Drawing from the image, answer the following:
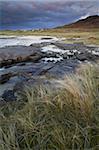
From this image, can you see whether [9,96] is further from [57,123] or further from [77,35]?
[77,35]

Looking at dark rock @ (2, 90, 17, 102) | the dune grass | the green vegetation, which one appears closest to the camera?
the dune grass

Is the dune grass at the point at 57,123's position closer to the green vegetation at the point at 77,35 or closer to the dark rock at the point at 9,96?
the dark rock at the point at 9,96

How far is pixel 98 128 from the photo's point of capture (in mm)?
3375

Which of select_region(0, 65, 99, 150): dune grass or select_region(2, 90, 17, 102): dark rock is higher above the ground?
select_region(0, 65, 99, 150): dune grass

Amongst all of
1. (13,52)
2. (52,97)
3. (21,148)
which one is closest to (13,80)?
(52,97)

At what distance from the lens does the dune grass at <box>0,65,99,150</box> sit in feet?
10.9

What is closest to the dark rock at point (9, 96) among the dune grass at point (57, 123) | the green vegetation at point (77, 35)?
the dune grass at point (57, 123)

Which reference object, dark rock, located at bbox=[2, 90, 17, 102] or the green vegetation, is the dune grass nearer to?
dark rock, located at bbox=[2, 90, 17, 102]

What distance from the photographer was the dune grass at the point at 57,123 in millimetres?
3312

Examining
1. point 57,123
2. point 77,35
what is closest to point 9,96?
point 57,123

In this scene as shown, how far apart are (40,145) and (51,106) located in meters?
0.67

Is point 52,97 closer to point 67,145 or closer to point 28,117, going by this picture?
point 28,117

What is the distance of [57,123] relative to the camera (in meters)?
3.55

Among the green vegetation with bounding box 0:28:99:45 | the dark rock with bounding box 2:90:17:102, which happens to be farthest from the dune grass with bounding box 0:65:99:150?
the green vegetation with bounding box 0:28:99:45
